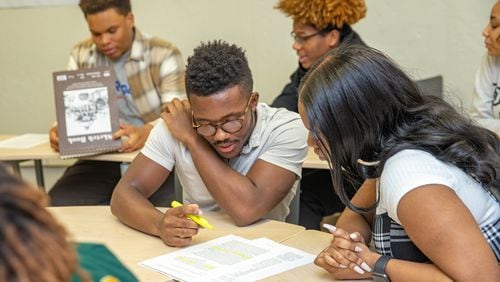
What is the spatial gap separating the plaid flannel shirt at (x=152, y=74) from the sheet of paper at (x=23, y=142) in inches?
21.4

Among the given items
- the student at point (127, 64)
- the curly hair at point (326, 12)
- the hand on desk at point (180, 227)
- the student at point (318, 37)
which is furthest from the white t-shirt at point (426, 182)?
the student at point (127, 64)

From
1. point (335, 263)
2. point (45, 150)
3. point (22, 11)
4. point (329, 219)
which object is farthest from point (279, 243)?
point (22, 11)

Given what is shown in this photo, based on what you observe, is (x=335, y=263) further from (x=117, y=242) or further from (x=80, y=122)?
(x=80, y=122)

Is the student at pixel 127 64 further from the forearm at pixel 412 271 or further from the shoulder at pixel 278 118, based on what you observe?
the forearm at pixel 412 271

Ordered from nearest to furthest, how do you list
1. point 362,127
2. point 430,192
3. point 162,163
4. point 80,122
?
1. point 430,192
2. point 362,127
3. point 162,163
4. point 80,122

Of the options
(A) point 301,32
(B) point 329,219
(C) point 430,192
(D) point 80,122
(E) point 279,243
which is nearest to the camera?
(C) point 430,192

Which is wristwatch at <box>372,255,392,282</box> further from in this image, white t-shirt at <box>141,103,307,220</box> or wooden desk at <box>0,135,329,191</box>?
wooden desk at <box>0,135,329,191</box>

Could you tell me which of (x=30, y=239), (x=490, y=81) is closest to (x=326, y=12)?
(x=490, y=81)

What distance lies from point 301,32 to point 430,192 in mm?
2326

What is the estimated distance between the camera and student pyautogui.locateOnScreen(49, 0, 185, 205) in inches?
148

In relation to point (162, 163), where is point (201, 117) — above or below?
above

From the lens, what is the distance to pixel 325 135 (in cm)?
173

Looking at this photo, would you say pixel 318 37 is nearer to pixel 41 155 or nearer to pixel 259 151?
pixel 259 151

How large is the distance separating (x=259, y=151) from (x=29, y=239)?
1.64m
